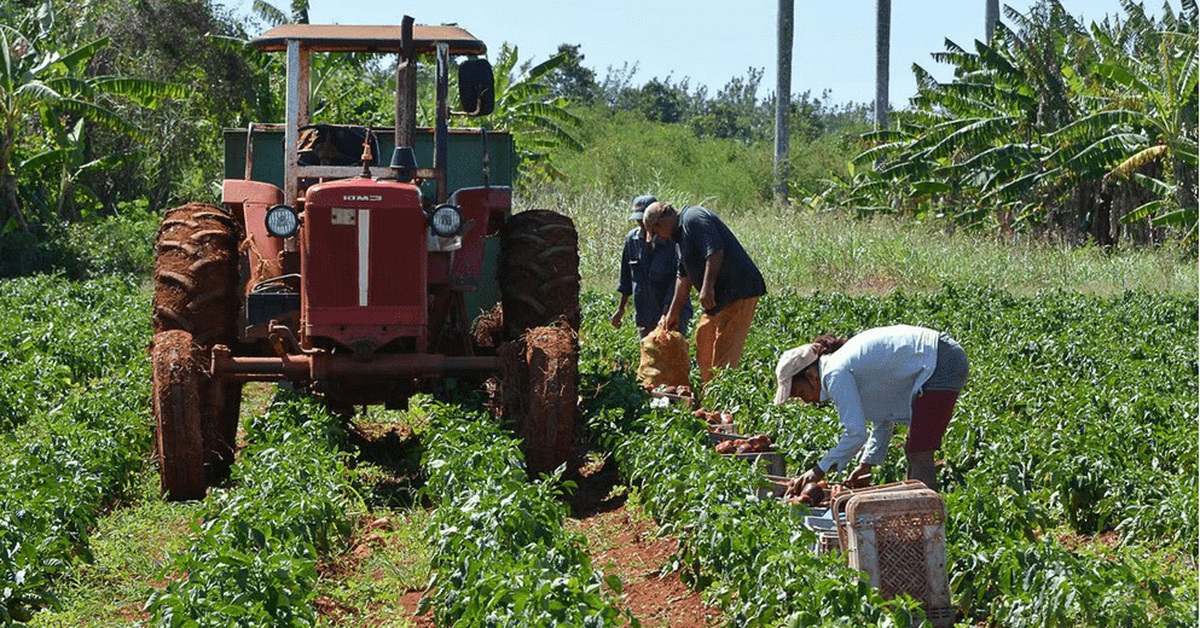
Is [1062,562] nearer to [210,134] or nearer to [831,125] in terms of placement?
[210,134]

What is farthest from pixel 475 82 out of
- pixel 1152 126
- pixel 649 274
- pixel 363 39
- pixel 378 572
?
pixel 1152 126

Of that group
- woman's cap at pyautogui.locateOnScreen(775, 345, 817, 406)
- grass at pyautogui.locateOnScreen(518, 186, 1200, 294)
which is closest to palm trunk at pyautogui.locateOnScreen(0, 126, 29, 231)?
grass at pyautogui.locateOnScreen(518, 186, 1200, 294)

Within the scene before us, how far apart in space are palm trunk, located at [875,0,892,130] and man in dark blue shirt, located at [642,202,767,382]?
24821mm

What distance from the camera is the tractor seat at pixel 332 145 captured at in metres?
10.3

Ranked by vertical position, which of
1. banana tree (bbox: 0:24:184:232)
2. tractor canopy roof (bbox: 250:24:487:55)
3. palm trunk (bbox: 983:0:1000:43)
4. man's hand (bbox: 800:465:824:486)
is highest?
palm trunk (bbox: 983:0:1000:43)

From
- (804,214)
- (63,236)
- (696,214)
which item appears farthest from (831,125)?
(696,214)

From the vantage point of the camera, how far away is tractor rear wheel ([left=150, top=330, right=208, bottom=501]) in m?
8.78

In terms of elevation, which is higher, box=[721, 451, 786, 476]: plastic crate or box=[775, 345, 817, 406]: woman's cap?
box=[775, 345, 817, 406]: woman's cap

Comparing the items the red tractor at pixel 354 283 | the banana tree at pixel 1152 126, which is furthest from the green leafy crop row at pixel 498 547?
the banana tree at pixel 1152 126

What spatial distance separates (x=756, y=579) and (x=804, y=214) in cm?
2561

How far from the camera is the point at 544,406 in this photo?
902 centimetres

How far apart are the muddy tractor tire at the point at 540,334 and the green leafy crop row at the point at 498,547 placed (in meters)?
A: 0.30

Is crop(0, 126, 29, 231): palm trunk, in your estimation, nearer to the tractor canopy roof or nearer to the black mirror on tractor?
the tractor canopy roof

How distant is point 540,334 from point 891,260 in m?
17.6
